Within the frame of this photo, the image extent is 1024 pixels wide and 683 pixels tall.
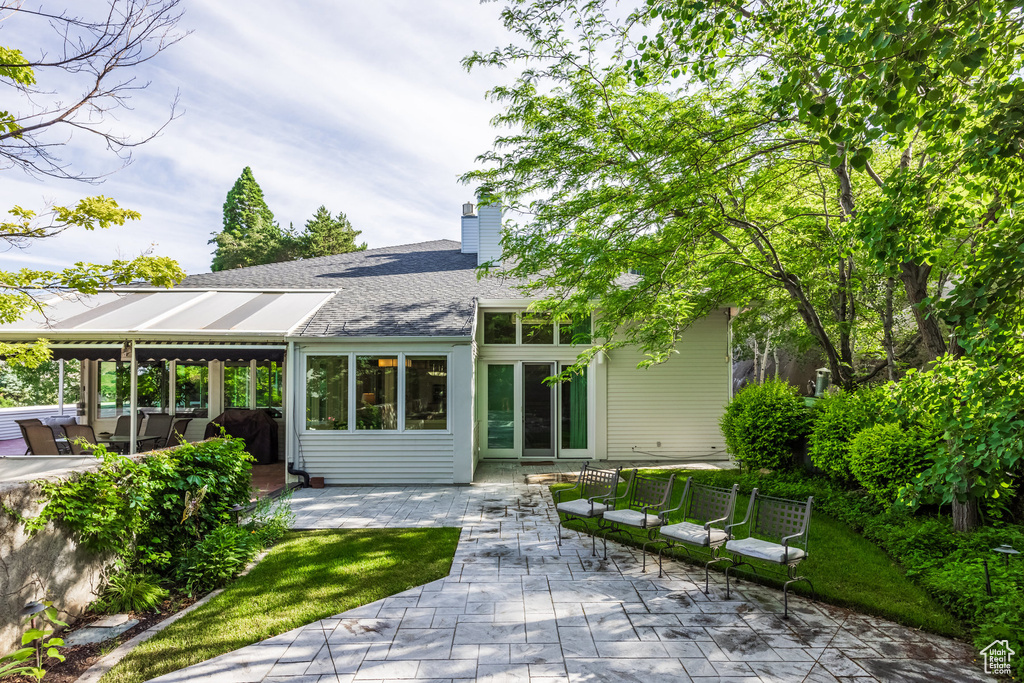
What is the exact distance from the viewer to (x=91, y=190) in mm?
6398

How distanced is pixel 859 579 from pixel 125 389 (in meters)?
15.6

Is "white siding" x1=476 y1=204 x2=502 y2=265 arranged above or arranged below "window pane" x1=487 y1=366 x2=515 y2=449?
above

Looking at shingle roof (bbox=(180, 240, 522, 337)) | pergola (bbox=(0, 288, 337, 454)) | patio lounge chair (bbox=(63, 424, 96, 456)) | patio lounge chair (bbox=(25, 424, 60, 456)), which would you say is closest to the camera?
patio lounge chair (bbox=(25, 424, 60, 456))

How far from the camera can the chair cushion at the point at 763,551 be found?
5.54 m

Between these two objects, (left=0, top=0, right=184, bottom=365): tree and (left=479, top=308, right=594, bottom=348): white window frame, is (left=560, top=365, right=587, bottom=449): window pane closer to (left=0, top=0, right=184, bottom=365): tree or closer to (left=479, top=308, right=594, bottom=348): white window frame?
(left=479, top=308, right=594, bottom=348): white window frame

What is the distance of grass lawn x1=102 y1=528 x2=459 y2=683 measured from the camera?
470 centimetres

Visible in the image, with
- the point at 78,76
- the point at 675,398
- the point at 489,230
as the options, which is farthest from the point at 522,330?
the point at 78,76

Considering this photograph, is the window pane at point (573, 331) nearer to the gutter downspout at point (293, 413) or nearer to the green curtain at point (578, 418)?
the green curtain at point (578, 418)

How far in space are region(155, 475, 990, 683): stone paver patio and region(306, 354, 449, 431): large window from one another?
4.94 meters

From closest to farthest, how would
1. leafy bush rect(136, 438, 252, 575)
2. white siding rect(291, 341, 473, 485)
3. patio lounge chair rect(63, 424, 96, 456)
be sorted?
leafy bush rect(136, 438, 252, 575) < patio lounge chair rect(63, 424, 96, 456) < white siding rect(291, 341, 473, 485)

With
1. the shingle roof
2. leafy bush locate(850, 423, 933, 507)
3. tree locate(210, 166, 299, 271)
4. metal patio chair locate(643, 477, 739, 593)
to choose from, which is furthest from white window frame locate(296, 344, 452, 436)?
tree locate(210, 166, 299, 271)

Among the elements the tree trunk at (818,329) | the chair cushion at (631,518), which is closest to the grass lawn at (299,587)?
the chair cushion at (631,518)

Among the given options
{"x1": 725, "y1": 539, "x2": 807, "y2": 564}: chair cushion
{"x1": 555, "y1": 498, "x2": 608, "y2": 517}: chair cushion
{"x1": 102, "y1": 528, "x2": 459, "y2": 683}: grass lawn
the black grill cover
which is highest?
the black grill cover

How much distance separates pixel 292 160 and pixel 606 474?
12842 millimetres
